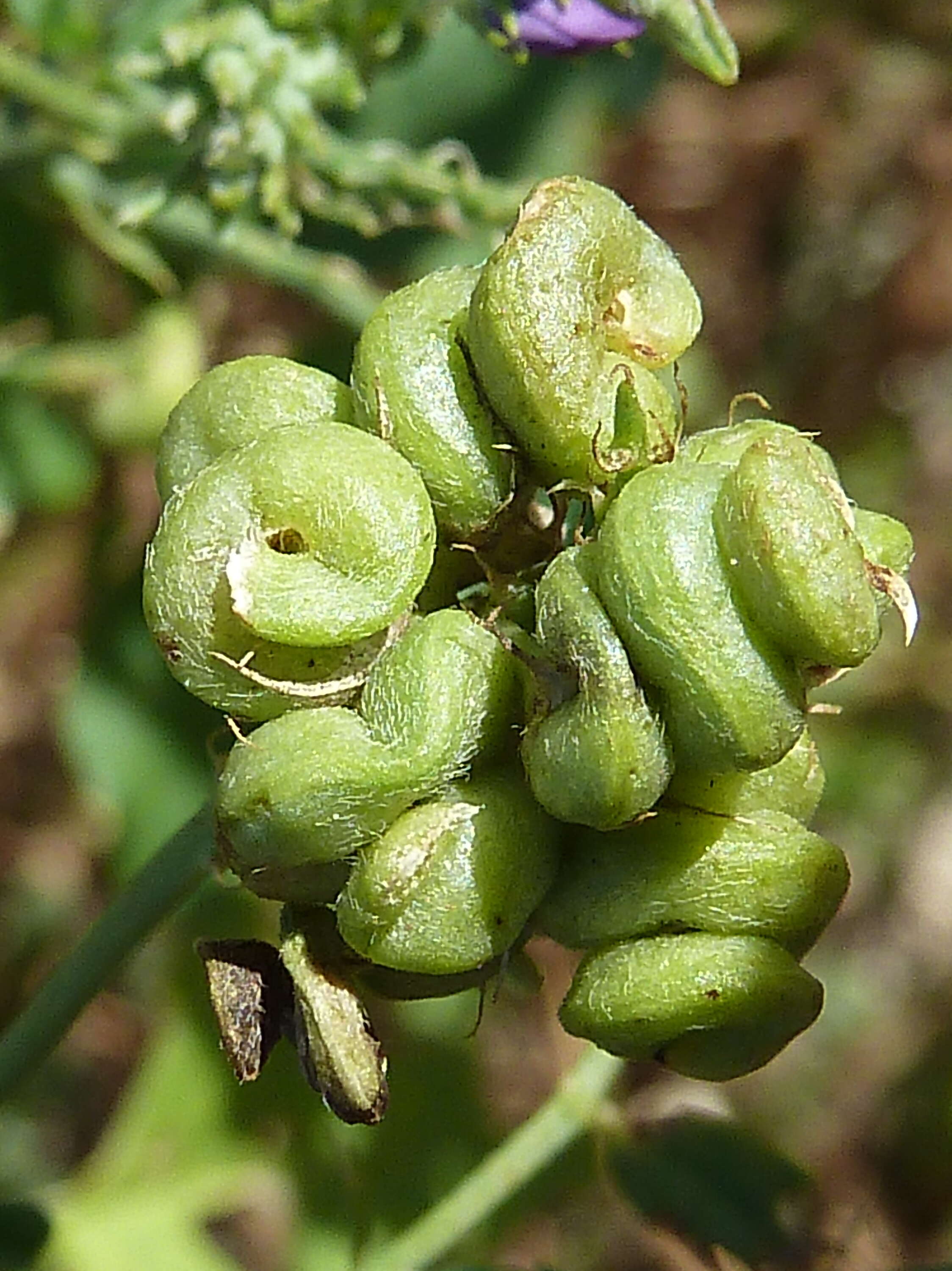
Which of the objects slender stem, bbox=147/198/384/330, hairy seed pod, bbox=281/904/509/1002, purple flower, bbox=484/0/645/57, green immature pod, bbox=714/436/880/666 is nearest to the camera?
green immature pod, bbox=714/436/880/666

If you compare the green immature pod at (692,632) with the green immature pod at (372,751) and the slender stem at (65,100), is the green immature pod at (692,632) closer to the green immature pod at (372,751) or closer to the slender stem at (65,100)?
the green immature pod at (372,751)

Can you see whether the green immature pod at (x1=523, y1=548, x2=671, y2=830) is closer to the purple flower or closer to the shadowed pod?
the shadowed pod

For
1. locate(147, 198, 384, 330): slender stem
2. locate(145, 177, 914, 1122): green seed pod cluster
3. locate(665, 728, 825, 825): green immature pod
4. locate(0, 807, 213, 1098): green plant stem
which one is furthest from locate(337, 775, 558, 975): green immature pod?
locate(147, 198, 384, 330): slender stem

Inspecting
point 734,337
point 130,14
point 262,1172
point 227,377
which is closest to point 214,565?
point 227,377

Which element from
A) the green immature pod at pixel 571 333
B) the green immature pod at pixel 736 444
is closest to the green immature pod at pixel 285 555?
the green immature pod at pixel 571 333

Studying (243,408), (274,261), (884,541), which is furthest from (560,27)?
(884,541)

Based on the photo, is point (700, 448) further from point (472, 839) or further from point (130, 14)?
point (130, 14)
